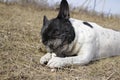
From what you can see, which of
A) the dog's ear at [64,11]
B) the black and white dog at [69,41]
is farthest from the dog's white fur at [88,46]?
the dog's ear at [64,11]

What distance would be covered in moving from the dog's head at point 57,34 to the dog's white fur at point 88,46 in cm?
9

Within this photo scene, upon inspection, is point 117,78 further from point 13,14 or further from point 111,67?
point 13,14

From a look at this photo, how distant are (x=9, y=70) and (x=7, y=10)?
13.4 feet

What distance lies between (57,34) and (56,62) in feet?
1.09

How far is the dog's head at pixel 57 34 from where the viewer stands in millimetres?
3572

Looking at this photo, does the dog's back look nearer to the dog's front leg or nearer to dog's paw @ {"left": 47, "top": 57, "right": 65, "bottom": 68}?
the dog's front leg

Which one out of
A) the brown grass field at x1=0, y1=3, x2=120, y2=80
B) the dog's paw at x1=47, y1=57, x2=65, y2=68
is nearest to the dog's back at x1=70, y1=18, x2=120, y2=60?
the brown grass field at x1=0, y1=3, x2=120, y2=80

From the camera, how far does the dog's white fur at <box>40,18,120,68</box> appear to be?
3541mm

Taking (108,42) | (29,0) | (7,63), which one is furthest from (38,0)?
(7,63)

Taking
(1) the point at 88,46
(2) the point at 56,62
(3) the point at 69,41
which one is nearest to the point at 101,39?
(1) the point at 88,46

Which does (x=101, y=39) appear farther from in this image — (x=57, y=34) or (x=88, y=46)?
(x=57, y=34)

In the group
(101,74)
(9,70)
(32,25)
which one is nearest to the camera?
(9,70)

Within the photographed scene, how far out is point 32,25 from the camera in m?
5.98

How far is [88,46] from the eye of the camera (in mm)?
3736
